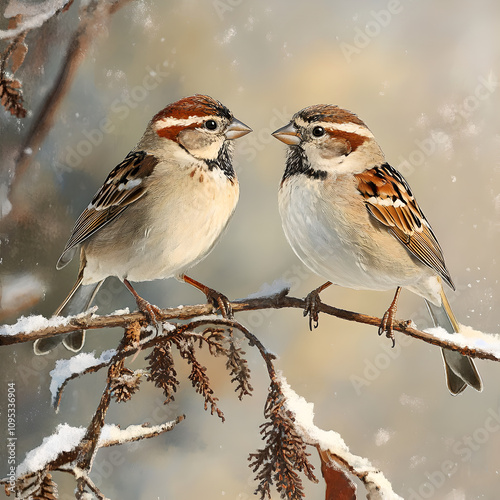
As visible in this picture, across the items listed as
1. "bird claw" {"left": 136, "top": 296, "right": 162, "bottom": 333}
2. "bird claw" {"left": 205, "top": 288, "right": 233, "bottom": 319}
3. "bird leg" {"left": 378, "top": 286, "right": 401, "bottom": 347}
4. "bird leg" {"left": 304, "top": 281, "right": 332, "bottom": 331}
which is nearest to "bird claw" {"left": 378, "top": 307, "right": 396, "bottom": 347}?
"bird leg" {"left": 378, "top": 286, "right": 401, "bottom": 347}

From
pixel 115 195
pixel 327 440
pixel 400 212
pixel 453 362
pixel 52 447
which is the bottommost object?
pixel 52 447

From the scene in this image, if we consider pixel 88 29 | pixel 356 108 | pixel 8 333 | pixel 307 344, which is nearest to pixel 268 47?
pixel 356 108

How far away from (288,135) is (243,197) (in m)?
0.16

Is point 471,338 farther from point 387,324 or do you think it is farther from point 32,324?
point 32,324

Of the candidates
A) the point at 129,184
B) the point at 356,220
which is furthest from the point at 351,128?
the point at 129,184

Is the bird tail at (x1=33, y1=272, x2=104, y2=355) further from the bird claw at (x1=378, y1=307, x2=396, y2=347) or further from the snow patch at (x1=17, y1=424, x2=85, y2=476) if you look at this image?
the bird claw at (x1=378, y1=307, x2=396, y2=347)

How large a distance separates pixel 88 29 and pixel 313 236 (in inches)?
25.1

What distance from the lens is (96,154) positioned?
1.29 m

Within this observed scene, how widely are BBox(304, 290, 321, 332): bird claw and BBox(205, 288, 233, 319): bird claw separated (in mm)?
162

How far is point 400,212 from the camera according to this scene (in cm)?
131

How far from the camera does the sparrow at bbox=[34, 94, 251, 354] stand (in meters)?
1.24

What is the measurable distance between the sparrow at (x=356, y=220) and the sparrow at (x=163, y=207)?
0.13 metres

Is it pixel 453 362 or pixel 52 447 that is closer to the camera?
pixel 52 447

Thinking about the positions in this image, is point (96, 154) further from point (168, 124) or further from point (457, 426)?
point (457, 426)
